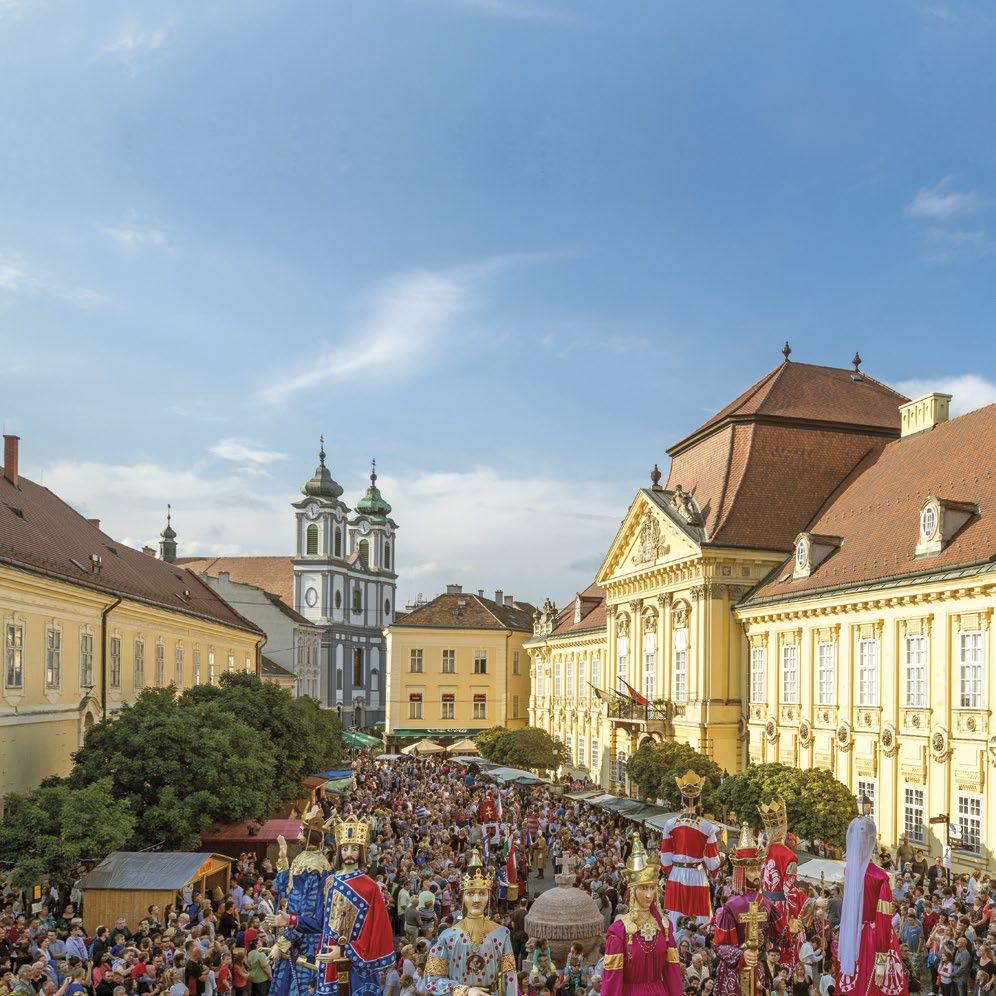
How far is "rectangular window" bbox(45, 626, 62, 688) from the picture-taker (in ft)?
93.8

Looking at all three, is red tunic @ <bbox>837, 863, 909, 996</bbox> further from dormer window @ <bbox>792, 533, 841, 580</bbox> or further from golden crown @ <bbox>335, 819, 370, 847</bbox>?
dormer window @ <bbox>792, 533, 841, 580</bbox>

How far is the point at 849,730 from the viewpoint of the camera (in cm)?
3155

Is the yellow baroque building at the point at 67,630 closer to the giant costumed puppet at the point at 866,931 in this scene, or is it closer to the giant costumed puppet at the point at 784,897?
the giant costumed puppet at the point at 784,897

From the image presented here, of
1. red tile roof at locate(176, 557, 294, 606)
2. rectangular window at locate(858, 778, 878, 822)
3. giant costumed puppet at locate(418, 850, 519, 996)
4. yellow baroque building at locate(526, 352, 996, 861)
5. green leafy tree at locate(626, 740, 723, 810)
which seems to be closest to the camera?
giant costumed puppet at locate(418, 850, 519, 996)

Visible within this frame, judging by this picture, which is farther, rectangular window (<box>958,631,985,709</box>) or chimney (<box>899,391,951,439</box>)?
chimney (<box>899,391,951,439</box>)

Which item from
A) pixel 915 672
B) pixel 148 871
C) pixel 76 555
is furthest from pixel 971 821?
pixel 76 555

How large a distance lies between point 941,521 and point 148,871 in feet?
64.5

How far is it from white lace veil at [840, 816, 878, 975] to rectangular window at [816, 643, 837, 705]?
21.4 metres

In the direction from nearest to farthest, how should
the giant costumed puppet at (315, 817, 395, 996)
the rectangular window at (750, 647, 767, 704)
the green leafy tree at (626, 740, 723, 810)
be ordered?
1. the giant costumed puppet at (315, 817, 395, 996)
2. the green leafy tree at (626, 740, 723, 810)
3. the rectangular window at (750, 647, 767, 704)

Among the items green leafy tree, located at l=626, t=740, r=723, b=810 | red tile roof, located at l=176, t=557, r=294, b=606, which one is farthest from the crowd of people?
red tile roof, located at l=176, t=557, r=294, b=606

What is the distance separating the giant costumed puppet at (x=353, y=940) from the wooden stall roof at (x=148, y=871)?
29.1 ft

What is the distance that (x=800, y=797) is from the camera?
27.9 m

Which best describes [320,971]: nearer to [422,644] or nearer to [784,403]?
[784,403]

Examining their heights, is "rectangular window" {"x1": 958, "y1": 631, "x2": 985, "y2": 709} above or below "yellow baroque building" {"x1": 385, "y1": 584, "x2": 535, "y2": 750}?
above
